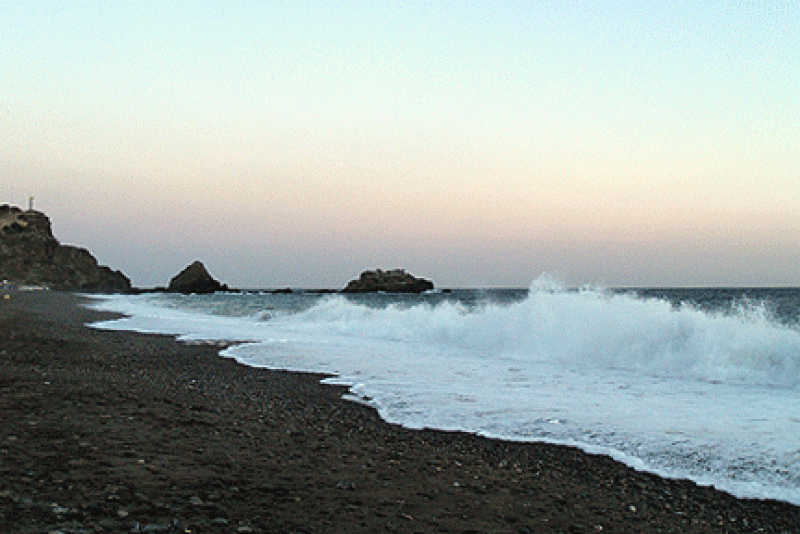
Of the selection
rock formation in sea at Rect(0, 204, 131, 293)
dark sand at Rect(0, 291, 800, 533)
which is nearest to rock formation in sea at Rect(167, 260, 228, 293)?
rock formation in sea at Rect(0, 204, 131, 293)

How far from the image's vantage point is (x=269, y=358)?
13.3 meters

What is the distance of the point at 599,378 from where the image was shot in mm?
11109

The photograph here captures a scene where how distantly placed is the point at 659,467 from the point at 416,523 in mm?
2981

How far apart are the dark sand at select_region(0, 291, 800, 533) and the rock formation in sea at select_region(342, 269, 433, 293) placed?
12117cm

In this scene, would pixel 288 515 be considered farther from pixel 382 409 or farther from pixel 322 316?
pixel 322 316

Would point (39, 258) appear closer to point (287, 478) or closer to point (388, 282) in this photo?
point (388, 282)

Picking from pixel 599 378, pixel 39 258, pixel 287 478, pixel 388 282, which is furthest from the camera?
pixel 388 282

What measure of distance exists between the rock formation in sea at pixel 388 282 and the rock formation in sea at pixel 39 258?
198 ft

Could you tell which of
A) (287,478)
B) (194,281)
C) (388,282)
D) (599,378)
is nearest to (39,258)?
(194,281)

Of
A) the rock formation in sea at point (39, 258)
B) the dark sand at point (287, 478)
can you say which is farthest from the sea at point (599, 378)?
the rock formation in sea at point (39, 258)

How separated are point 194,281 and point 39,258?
32.8 metres

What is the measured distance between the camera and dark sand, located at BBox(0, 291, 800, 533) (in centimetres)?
342

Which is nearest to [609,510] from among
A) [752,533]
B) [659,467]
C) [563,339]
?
[752,533]

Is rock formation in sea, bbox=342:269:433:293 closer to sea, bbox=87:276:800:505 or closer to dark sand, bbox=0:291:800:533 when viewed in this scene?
sea, bbox=87:276:800:505
